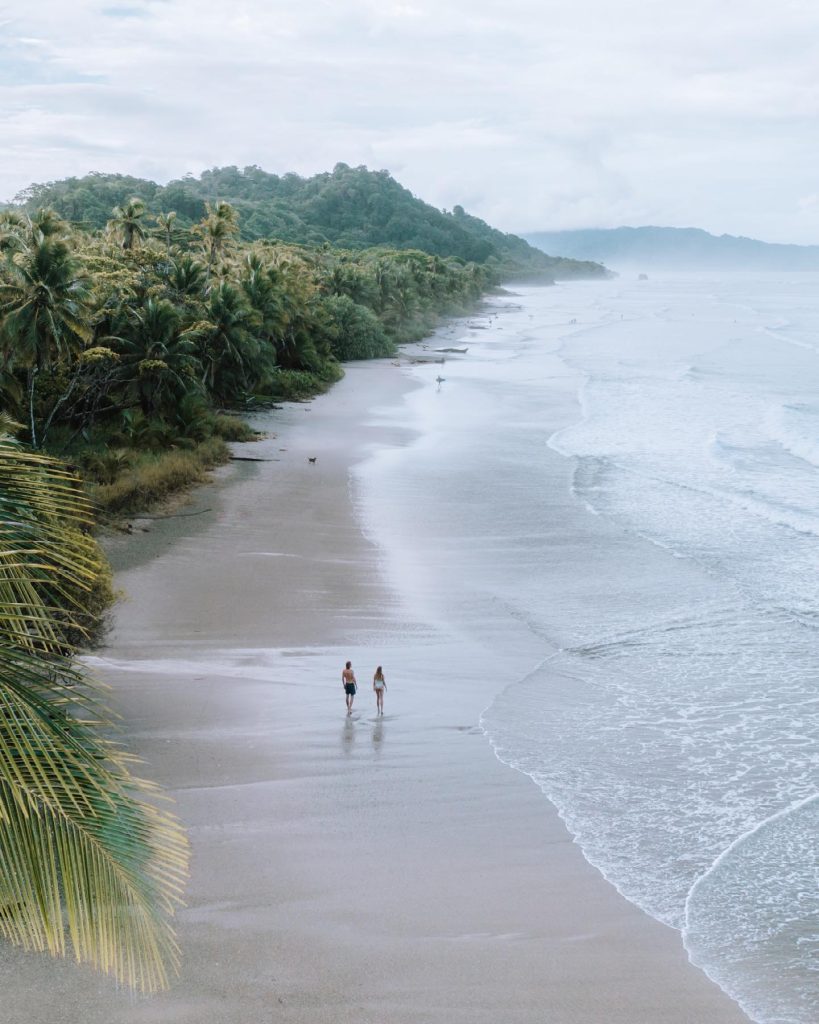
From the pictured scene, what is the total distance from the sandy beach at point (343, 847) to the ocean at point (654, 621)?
68 cm

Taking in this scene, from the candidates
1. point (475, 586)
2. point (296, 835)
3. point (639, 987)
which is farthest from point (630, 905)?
point (475, 586)

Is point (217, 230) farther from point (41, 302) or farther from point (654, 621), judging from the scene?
point (654, 621)

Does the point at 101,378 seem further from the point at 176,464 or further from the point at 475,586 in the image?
the point at 475,586

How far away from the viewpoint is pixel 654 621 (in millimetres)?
19688

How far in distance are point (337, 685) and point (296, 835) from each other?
15.1 ft

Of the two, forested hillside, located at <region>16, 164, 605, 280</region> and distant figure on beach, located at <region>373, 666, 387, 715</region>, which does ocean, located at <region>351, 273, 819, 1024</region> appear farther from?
forested hillside, located at <region>16, 164, 605, 280</region>

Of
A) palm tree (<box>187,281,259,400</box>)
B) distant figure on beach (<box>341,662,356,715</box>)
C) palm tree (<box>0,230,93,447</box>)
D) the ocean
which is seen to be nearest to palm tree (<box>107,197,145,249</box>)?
palm tree (<box>187,281,259,400</box>)

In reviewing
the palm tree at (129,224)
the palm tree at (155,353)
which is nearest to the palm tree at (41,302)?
the palm tree at (155,353)

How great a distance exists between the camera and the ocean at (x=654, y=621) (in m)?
11.2

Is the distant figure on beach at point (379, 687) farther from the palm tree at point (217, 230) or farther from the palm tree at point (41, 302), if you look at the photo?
the palm tree at point (217, 230)

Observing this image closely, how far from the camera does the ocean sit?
1121cm

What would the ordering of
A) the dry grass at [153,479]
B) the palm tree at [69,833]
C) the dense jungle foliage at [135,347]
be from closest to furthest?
the palm tree at [69,833] → the dry grass at [153,479] → the dense jungle foliage at [135,347]

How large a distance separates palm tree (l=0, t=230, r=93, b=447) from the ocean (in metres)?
9.36

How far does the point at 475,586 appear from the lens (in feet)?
70.5
